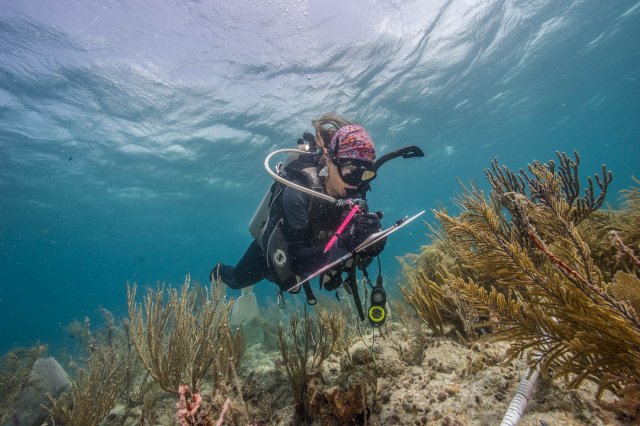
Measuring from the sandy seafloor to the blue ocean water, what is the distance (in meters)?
2.30

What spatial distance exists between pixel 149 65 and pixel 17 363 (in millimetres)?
11401

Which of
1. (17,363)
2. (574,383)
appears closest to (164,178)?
(17,363)

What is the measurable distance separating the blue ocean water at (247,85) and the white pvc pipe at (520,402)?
291cm

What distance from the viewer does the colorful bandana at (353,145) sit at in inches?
154

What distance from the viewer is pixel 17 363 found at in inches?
317

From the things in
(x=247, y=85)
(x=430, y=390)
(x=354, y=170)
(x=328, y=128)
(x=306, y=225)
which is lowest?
(x=430, y=390)

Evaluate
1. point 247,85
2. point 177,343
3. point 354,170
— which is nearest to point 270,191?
point 354,170

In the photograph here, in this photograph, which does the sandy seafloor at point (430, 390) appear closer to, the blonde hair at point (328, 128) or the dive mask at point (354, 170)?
the dive mask at point (354, 170)

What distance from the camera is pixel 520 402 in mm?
2014

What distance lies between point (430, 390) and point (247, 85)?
15230 millimetres

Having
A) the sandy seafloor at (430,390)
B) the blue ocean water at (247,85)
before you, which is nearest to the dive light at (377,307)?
the sandy seafloor at (430,390)

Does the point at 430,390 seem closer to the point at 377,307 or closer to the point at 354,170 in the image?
the point at 377,307

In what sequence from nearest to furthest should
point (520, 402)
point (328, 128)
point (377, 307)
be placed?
1. point (520, 402)
2. point (377, 307)
3. point (328, 128)

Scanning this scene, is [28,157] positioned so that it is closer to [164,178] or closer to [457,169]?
[164,178]
